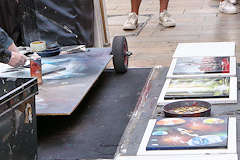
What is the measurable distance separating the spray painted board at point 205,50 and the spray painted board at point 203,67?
0.08 metres

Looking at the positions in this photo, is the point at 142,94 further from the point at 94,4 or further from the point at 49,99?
the point at 94,4

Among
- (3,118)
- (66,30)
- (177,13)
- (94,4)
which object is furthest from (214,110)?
(177,13)

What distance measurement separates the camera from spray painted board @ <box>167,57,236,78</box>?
7.72 feet

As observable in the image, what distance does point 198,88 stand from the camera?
2184 millimetres

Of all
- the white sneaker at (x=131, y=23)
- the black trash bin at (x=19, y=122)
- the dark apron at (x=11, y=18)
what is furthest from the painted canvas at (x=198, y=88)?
the white sneaker at (x=131, y=23)

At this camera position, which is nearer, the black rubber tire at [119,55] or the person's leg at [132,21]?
the black rubber tire at [119,55]

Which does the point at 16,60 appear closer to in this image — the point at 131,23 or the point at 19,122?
the point at 19,122

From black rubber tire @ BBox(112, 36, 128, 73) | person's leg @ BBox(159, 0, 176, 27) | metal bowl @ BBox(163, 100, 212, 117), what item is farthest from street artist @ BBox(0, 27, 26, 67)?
person's leg @ BBox(159, 0, 176, 27)

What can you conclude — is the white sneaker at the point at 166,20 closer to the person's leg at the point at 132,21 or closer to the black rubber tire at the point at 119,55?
the person's leg at the point at 132,21

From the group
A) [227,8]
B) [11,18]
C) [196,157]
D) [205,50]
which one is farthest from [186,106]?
[227,8]

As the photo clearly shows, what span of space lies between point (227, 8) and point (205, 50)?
381cm

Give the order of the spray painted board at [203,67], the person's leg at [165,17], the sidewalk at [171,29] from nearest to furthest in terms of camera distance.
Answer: the spray painted board at [203,67], the sidewalk at [171,29], the person's leg at [165,17]

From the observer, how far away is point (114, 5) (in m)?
7.46

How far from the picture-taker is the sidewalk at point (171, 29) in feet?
15.2
